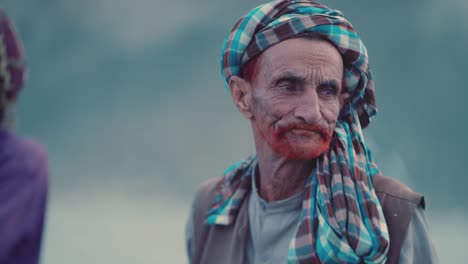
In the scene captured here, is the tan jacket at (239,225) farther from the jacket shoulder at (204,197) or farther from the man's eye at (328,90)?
the man's eye at (328,90)

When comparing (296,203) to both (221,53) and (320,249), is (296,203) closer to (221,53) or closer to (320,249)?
(320,249)

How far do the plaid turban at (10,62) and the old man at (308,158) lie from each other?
5.02 ft

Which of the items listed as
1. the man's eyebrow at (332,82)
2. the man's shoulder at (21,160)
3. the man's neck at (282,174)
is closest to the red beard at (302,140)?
the man's neck at (282,174)

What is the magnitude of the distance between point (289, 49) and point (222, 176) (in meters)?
1.24

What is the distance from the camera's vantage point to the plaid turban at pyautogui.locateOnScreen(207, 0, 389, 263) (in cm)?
317

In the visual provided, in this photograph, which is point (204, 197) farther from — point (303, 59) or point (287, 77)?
point (303, 59)

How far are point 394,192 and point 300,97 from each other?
0.79 metres

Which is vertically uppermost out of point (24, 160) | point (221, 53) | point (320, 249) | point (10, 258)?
point (221, 53)

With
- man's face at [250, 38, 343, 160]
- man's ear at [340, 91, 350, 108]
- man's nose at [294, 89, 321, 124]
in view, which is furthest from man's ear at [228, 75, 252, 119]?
man's ear at [340, 91, 350, 108]

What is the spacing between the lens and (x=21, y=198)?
2.43m

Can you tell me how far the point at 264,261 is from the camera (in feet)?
11.7

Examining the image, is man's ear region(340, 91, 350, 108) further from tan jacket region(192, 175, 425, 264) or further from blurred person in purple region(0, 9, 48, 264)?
blurred person in purple region(0, 9, 48, 264)

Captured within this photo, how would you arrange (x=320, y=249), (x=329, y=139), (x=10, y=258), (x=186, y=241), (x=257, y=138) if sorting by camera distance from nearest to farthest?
(x=10, y=258), (x=320, y=249), (x=329, y=139), (x=257, y=138), (x=186, y=241)

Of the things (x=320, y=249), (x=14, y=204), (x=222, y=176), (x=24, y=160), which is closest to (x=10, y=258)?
(x=14, y=204)
